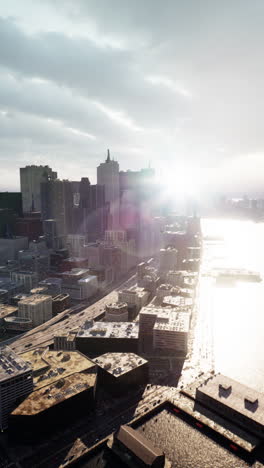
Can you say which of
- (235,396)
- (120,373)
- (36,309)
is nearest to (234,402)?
(235,396)

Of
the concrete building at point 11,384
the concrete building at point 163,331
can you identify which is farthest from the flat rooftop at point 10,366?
the concrete building at point 163,331

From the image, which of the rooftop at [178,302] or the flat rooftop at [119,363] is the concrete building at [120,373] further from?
the rooftop at [178,302]

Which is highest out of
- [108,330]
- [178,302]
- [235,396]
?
[178,302]

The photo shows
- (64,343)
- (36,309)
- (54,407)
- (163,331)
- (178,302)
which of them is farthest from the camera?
(178,302)

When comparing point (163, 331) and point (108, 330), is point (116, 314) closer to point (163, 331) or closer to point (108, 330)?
point (108, 330)

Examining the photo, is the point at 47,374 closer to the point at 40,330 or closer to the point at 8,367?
the point at 8,367

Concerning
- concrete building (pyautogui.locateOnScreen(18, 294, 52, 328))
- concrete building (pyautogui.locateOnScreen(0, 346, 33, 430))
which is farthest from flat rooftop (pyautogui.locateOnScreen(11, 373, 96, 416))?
concrete building (pyautogui.locateOnScreen(18, 294, 52, 328))
